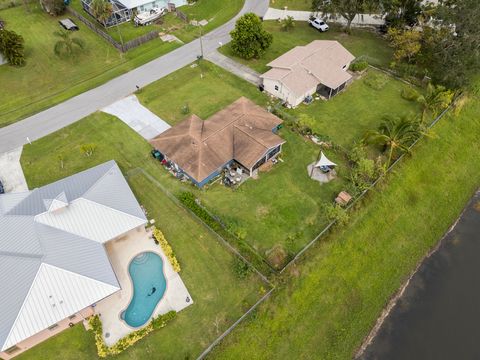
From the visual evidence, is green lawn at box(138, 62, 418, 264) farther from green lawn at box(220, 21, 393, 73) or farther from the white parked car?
the white parked car

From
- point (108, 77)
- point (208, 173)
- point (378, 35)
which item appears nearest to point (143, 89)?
point (108, 77)

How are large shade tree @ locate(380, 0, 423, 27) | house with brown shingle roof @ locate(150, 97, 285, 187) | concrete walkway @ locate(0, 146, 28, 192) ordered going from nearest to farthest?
house with brown shingle roof @ locate(150, 97, 285, 187)
concrete walkway @ locate(0, 146, 28, 192)
large shade tree @ locate(380, 0, 423, 27)

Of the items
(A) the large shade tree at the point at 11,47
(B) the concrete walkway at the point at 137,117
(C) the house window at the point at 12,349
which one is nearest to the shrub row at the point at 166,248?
(C) the house window at the point at 12,349

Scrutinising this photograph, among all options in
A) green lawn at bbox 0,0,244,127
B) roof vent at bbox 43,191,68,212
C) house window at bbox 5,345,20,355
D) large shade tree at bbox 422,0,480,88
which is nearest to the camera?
house window at bbox 5,345,20,355

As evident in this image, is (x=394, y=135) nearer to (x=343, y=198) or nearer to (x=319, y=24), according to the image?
(x=343, y=198)

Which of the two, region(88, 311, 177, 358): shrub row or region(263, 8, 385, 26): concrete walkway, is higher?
region(263, 8, 385, 26): concrete walkway

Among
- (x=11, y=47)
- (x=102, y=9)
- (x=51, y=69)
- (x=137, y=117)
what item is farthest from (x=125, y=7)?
(x=137, y=117)

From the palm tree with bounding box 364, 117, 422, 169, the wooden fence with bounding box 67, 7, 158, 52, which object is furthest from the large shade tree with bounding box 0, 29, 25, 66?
the palm tree with bounding box 364, 117, 422, 169

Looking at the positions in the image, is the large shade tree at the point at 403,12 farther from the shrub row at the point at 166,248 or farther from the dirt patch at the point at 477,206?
the shrub row at the point at 166,248
